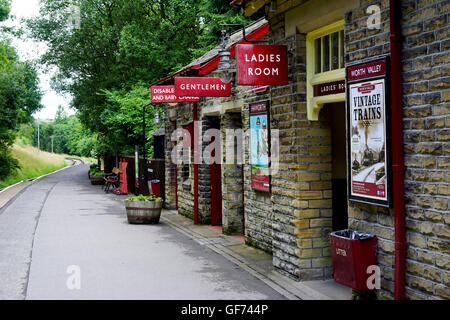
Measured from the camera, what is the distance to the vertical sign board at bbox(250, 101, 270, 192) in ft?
32.2

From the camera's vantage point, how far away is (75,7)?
107 feet

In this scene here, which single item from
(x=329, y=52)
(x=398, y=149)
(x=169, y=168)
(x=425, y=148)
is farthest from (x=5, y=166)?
(x=425, y=148)

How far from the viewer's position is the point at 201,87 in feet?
38.3

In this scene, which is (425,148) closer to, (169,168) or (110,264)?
(110,264)

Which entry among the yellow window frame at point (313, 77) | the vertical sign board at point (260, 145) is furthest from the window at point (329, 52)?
the vertical sign board at point (260, 145)

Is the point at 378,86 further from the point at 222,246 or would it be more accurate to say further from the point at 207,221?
the point at 207,221

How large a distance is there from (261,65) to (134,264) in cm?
400

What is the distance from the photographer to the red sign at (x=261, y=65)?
7766mm

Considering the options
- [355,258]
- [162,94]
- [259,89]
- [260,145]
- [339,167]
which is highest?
[162,94]

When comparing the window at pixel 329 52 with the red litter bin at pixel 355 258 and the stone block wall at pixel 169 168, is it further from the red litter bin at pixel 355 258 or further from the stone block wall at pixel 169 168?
the stone block wall at pixel 169 168

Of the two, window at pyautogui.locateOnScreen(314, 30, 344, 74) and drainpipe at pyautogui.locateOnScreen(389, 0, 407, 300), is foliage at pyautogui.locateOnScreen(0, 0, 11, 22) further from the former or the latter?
drainpipe at pyautogui.locateOnScreen(389, 0, 407, 300)
